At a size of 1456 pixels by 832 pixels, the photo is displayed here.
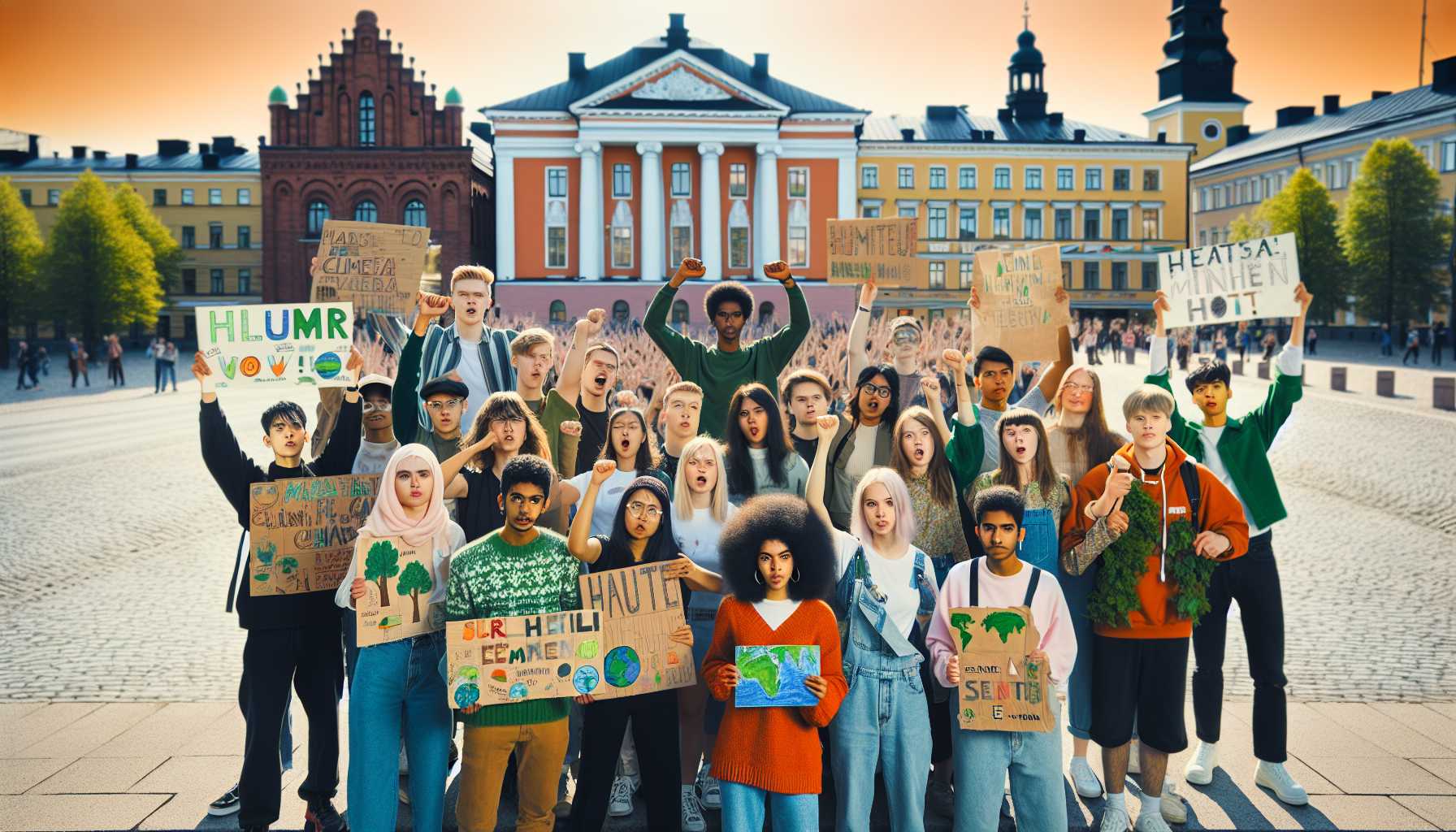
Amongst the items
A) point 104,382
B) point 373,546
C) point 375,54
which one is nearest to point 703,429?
point 373,546

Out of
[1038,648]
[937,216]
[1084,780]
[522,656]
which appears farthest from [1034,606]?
[937,216]

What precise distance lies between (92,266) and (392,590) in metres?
67.8

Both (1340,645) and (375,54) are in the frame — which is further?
(375,54)

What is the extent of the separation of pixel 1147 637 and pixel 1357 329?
66.8m

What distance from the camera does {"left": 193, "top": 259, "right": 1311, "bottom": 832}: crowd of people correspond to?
4875 millimetres

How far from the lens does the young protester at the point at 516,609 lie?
4859mm

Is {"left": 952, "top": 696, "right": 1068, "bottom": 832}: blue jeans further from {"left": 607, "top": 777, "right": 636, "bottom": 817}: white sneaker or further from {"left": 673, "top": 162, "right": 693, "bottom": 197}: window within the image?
{"left": 673, "top": 162, "right": 693, "bottom": 197}: window

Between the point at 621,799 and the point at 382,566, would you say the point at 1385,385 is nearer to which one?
the point at 621,799

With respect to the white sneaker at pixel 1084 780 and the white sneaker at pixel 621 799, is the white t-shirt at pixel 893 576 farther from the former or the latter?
the white sneaker at pixel 621 799

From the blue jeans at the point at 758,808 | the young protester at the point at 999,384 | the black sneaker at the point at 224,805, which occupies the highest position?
the young protester at the point at 999,384

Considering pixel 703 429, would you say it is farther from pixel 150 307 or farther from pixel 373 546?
pixel 150 307

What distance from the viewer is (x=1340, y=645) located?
882 centimetres

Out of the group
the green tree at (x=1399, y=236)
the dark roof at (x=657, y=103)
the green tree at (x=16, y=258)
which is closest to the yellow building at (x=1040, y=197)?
the dark roof at (x=657, y=103)

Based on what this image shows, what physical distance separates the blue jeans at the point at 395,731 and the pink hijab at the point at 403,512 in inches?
19.1
